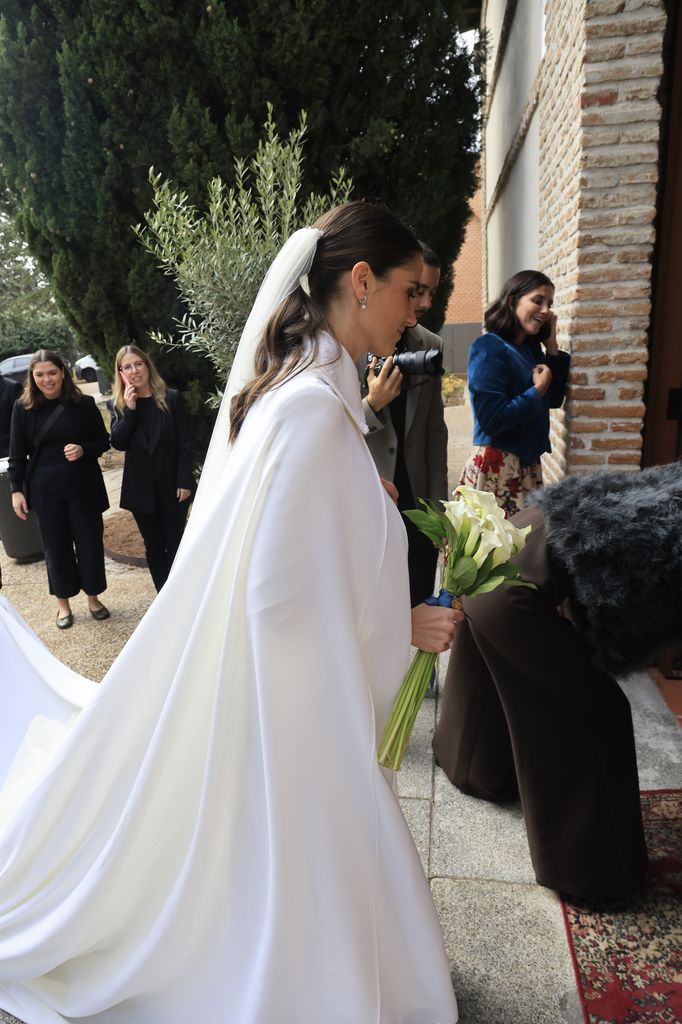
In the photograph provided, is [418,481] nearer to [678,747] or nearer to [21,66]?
[678,747]

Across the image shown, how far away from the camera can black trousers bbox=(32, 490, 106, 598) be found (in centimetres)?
534

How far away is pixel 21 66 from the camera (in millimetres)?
6359

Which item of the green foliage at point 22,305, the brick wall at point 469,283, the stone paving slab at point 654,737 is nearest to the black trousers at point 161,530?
the stone paving slab at point 654,737

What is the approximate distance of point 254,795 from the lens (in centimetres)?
190

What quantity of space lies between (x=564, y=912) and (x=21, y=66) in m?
7.40

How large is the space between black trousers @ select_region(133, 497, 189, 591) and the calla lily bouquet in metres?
3.65

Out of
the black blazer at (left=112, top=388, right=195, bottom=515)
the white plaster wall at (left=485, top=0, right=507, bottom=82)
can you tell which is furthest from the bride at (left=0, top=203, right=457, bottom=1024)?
the white plaster wall at (left=485, top=0, right=507, bottom=82)

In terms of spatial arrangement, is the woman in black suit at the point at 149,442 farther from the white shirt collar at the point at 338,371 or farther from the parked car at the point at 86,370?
the parked car at the point at 86,370

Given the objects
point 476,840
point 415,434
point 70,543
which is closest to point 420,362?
point 415,434

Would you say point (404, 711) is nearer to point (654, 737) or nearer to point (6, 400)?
point (654, 737)

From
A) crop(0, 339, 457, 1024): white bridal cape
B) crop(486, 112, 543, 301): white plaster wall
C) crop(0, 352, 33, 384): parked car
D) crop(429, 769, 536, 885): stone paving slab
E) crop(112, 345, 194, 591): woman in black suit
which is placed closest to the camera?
crop(0, 339, 457, 1024): white bridal cape

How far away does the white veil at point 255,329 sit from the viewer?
1.95 m

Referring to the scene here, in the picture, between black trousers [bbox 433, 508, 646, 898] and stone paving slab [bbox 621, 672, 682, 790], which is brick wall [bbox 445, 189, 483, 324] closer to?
stone paving slab [bbox 621, 672, 682, 790]

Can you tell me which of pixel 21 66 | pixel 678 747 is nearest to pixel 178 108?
pixel 21 66
